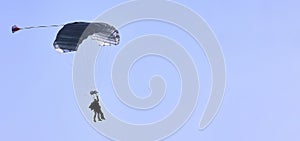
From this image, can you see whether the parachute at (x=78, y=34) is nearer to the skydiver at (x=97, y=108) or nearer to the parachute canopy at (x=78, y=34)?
the parachute canopy at (x=78, y=34)

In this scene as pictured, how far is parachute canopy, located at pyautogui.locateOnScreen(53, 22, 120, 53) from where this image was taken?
27781mm

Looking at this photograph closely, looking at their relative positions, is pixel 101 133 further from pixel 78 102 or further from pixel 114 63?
pixel 114 63

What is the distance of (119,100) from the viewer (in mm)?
32156

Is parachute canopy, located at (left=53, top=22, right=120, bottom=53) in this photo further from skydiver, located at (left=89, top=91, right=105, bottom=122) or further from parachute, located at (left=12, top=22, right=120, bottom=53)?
skydiver, located at (left=89, top=91, right=105, bottom=122)

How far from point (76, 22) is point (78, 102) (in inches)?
218

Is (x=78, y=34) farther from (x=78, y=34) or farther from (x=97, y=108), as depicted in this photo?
(x=97, y=108)

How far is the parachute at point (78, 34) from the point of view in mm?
27797

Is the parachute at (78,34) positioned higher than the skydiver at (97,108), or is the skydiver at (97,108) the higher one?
the parachute at (78,34)

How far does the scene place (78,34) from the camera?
91.2 ft

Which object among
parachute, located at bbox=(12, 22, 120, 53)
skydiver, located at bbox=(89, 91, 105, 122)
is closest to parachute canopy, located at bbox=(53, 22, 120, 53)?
parachute, located at bbox=(12, 22, 120, 53)

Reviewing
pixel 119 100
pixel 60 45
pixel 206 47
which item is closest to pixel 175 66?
pixel 206 47

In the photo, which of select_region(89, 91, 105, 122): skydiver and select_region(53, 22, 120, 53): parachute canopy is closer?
select_region(53, 22, 120, 53): parachute canopy

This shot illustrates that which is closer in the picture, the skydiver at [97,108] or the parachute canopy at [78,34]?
the parachute canopy at [78,34]

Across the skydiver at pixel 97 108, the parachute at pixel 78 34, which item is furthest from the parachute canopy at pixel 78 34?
the skydiver at pixel 97 108
